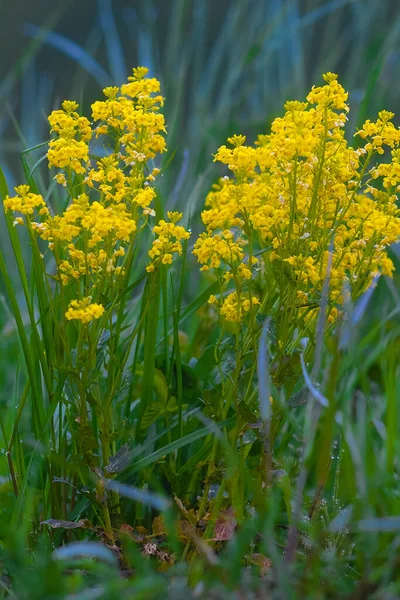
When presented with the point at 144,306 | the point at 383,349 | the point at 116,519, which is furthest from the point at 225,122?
the point at 116,519

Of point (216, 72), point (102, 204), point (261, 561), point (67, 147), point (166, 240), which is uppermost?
point (216, 72)

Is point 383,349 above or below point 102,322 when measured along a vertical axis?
below

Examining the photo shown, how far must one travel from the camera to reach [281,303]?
1.88 m

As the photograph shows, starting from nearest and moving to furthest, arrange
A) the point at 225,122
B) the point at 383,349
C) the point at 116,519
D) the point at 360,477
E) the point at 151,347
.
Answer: the point at 360,477, the point at 116,519, the point at 151,347, the point at 383,349, the point at 225,122

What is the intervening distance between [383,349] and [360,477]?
106 cm

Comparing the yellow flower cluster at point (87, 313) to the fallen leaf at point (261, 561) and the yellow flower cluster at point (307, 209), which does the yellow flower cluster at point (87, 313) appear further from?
the fallen leaf at point (261, 561)

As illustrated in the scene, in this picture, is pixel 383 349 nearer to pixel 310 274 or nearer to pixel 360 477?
pixel 310 274

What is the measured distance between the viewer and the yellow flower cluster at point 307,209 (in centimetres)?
183

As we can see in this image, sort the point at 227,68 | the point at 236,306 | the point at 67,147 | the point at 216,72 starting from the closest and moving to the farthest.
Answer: the point at 67,147 < the point at 236,306 < the point at 216,72 < the point at 227,68

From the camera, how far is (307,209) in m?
1.93

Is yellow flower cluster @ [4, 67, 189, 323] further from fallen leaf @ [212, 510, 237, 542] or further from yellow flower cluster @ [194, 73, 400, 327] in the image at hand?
fallen leaf @ [212, 510, 237, 542]

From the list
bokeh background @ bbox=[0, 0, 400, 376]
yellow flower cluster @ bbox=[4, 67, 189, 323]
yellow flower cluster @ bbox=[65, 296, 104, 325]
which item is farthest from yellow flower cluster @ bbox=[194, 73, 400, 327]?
bokeh background @ bbox=[0, 0, 400, 376]

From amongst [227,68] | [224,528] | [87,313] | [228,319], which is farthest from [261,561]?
[227,68]

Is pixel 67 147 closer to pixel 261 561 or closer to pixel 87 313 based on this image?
pixel 87 313
